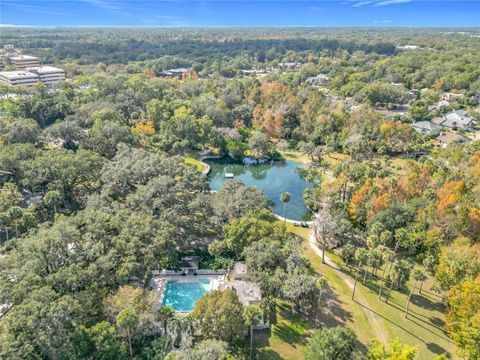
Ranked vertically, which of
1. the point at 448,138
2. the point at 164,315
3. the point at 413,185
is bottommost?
the point at 164,315

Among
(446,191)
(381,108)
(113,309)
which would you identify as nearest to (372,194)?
(446,191)

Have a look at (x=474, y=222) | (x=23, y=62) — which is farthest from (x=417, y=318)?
(x=23, y=62)

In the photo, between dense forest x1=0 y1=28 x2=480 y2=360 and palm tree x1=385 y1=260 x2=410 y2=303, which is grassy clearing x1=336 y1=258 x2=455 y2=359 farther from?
palm tree x1=385 y1=260 x2=410 y2=303

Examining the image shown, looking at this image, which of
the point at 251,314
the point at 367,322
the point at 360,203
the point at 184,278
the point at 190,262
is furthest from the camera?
the point at 360,203

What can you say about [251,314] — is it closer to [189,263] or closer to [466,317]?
[189,263]

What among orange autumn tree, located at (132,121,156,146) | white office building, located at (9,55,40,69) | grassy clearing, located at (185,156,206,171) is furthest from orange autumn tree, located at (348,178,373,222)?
white office building, located at (9,55,40,69)

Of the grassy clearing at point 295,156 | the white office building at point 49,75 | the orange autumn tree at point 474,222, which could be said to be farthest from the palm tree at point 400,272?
the white office building at point 49,75

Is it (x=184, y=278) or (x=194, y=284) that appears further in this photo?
(x=184, y=278)
